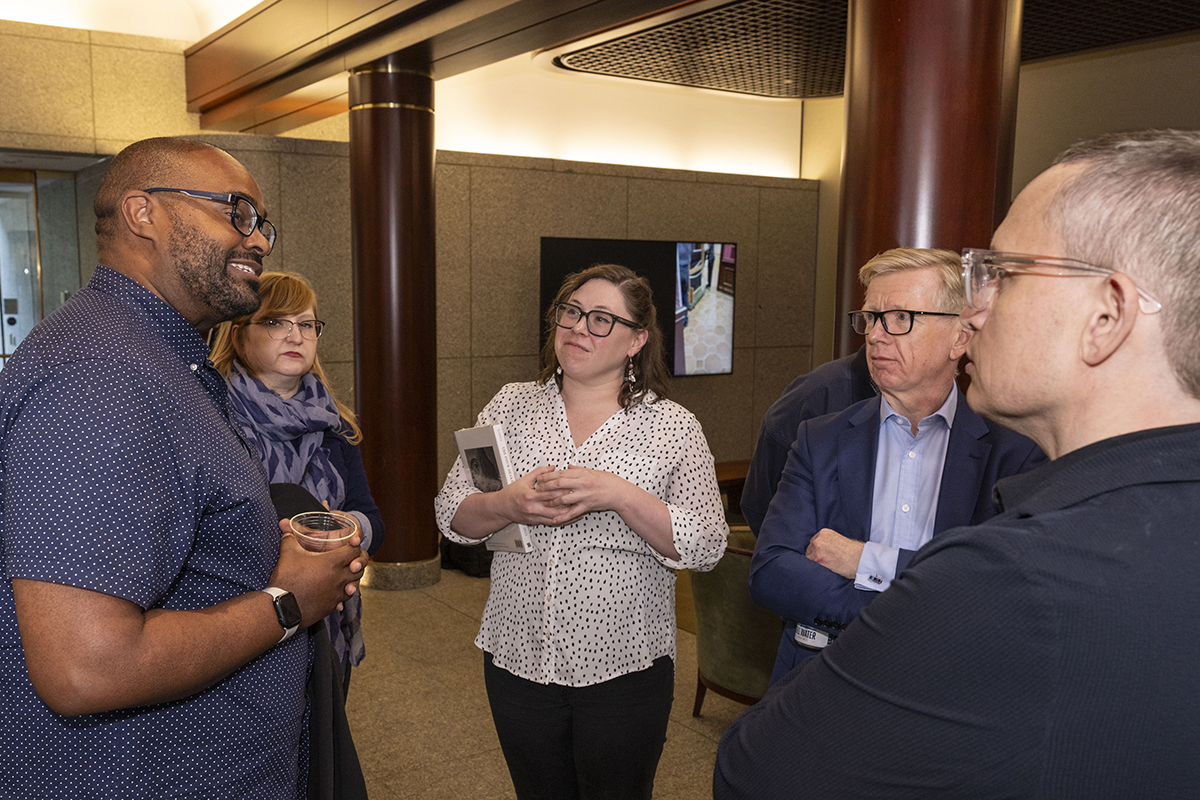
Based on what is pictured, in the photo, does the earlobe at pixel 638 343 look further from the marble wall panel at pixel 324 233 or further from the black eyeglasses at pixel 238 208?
the marble wall panel at pixel 324 233

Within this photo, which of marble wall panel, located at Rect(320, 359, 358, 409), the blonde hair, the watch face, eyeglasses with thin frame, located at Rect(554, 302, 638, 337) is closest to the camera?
the watch face

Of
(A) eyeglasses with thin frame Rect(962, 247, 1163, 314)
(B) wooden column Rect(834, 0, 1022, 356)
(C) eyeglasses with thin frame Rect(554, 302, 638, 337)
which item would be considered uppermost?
(B) wooden column Rect(834, 0, 1022, 356)

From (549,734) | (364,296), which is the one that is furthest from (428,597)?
(549,734)

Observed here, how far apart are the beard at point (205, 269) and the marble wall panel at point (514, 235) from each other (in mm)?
5363

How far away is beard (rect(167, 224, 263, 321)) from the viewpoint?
1.53 meters

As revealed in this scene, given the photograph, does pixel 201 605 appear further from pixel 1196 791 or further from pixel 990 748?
pixel 1196 791

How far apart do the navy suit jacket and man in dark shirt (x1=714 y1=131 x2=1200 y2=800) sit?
0.96m

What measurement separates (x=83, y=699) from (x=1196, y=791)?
128 cm

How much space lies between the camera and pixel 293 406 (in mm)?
2621

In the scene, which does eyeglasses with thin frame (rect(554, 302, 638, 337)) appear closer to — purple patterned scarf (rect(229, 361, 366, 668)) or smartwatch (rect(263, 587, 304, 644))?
purple patterned scarf (rect(229, 361, 366, 668))

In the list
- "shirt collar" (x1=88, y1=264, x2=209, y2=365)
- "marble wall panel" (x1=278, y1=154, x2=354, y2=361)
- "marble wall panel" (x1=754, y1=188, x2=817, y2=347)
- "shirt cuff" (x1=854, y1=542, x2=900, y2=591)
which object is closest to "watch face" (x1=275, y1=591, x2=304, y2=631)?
"shirt collar" (x1=88, y1=264, x2=209, y2=365)

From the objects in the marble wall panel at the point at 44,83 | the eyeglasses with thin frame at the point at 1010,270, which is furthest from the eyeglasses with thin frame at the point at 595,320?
the marble wall panel at the point at 44,83

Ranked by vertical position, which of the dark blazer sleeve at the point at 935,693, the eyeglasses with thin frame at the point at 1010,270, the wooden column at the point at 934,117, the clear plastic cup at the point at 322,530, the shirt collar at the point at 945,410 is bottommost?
the clear plastic cup at the point at 322,530

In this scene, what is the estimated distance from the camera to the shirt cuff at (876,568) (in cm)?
181
